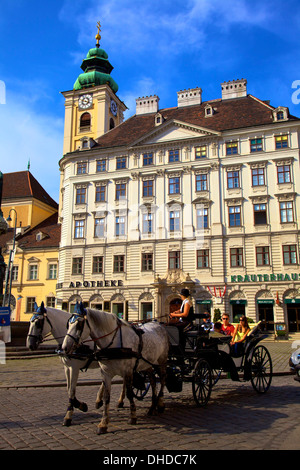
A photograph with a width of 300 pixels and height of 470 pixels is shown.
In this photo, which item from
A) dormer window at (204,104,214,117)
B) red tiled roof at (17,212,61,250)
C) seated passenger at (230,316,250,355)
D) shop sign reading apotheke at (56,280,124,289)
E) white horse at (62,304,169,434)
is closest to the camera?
white horse at (62,304,169,434)

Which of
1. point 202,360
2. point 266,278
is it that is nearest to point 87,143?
point 266,278

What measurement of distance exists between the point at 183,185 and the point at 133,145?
643cm

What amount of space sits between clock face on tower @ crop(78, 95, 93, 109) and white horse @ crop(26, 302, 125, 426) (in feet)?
150

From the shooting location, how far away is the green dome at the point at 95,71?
51.9 m

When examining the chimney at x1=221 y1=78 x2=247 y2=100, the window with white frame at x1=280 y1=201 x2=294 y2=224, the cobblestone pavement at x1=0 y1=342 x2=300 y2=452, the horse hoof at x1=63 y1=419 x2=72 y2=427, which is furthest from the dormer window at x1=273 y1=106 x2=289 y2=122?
the horse hoof at x1=63 y1=419 x2=72 y2=427

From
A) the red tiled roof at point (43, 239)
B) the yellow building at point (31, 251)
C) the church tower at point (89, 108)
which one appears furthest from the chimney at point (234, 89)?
the yellow building at point (31, 251)

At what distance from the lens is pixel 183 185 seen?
34.7m

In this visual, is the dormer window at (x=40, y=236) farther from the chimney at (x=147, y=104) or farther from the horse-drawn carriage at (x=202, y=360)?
the horse-drawn carriage at (x=202, y=360)

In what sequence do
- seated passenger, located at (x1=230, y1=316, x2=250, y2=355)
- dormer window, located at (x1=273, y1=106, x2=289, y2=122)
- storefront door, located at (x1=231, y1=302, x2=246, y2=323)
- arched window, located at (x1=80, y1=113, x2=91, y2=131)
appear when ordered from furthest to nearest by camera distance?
arched window, located at (x1=80, y1=113, x2=91, y2=131) → dormer window, located at (x1=273, y1=106, x2=289, y2=122) → storefront door, located at (x1=231, y1=302, x2=246, y2=323) → seated passenger, located at (x1=230, y1=316, x2=250, y2=355)

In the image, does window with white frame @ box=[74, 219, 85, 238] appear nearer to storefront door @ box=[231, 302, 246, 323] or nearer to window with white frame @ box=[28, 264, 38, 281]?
window with white frame @ box=[28, 264, 38, 281]

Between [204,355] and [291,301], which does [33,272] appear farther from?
[204,355]

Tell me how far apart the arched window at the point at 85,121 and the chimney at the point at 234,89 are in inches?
700

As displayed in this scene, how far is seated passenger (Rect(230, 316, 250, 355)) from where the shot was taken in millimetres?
9406
